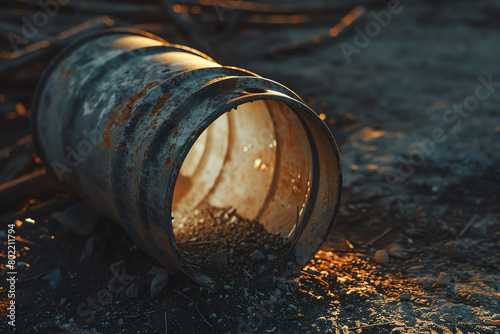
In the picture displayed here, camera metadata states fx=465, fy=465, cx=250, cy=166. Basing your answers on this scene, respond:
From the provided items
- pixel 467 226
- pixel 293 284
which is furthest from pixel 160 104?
pixel 467 226

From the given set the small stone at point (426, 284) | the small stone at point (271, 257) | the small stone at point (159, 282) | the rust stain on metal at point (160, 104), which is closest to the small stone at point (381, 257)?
the small stone at point (426, 284)

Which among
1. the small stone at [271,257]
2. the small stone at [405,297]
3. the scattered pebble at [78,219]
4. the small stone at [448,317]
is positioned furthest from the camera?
the scattered pebble at [78,219]

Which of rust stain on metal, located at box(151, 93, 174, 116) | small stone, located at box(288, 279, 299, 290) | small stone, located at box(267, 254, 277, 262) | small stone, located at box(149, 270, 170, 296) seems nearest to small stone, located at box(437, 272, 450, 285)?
small stone, located at box(288, 279, 299, 290)

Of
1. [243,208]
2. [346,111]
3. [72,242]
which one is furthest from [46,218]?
[346,111]

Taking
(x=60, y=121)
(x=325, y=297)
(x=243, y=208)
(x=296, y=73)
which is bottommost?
(x=325, y=297)

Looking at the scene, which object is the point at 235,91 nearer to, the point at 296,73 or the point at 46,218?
the point at 46,218

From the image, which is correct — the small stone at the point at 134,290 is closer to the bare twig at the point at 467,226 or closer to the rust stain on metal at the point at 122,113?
the rust stain on metal at the point at 122,113
